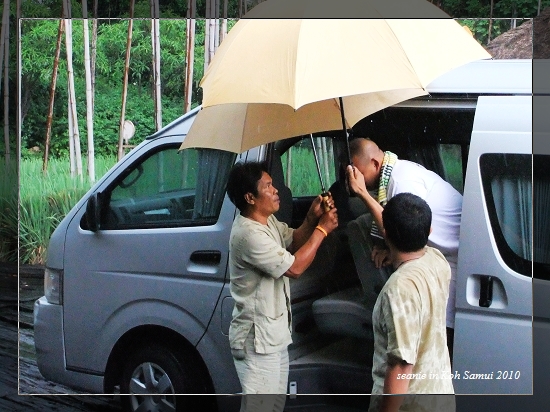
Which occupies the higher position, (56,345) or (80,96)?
(80,96)

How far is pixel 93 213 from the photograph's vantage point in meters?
3.06

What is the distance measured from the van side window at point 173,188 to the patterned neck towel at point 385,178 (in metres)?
0.56

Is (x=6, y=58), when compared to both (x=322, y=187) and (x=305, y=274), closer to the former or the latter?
(x=322, y=187)

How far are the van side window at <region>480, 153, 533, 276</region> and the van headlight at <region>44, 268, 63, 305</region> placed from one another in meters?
1.63

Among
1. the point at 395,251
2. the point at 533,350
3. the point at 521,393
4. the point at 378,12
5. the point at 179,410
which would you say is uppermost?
the point at 378,12

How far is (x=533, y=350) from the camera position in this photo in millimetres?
2758

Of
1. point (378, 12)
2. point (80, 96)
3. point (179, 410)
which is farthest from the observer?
point (179, 410)

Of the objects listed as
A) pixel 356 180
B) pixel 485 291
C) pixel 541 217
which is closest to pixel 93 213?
pixel 356 180

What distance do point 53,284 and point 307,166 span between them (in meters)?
1.08

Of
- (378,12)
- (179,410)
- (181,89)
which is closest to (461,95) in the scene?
(378,12)

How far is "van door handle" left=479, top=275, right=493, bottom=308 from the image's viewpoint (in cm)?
273

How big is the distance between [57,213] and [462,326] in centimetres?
157

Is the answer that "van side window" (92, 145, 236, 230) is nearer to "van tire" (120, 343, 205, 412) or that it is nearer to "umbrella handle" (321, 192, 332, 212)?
"umbrella handle" (321, 192, 332, 212)

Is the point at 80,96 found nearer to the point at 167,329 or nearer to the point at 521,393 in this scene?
the point at 167,329
